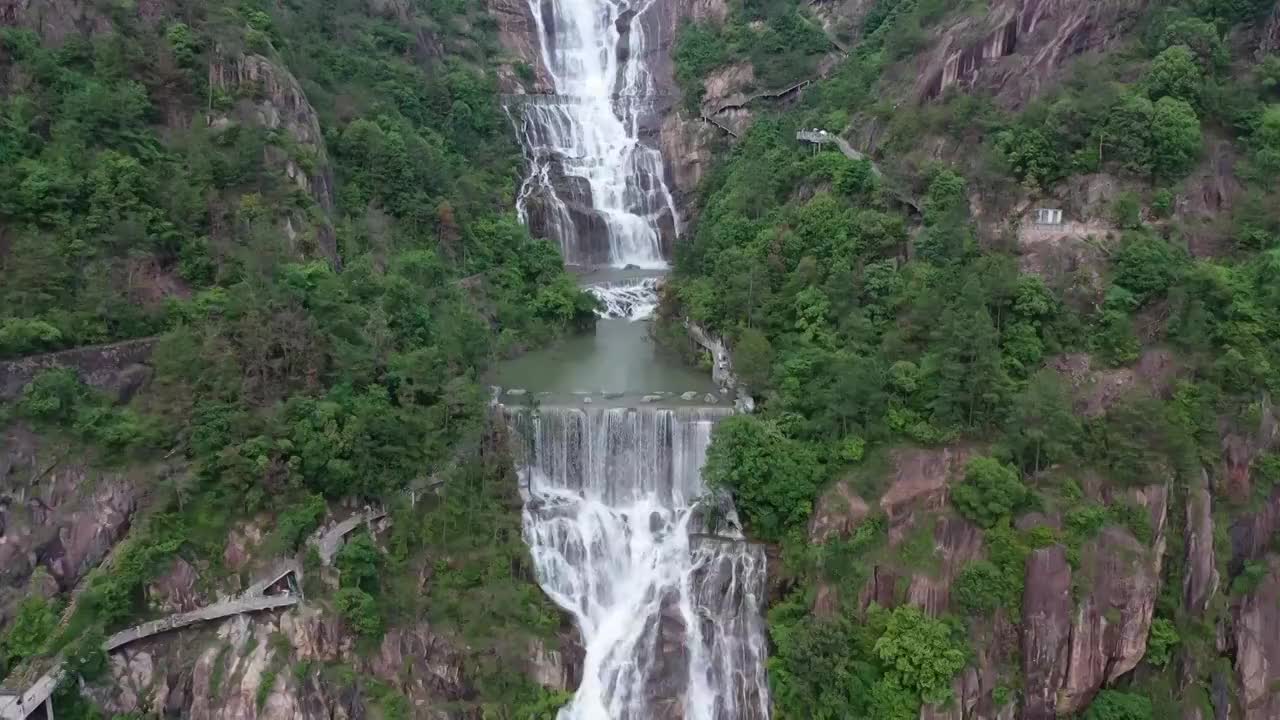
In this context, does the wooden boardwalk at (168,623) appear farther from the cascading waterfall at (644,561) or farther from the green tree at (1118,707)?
the green tree at (1118,707)

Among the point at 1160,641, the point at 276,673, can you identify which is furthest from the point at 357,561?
the point at 1160,641

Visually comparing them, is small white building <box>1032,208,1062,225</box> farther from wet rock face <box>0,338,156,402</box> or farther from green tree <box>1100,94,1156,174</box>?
wet rock face <box>0,338,156,402</box>

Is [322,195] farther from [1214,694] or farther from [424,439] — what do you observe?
[1214,694]

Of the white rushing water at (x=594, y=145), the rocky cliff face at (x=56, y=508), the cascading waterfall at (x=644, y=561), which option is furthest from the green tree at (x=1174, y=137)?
the rocky cliff face at (x=56, y=508)

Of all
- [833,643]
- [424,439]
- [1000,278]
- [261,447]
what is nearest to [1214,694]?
[833,643]

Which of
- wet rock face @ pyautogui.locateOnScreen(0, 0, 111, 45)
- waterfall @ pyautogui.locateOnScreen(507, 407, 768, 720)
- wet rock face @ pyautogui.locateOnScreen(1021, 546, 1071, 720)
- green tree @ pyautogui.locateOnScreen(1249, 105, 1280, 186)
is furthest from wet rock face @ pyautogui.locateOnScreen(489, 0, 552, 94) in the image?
wet rock face @ pyautogui.locateOnScreen(1021, 546, 1071, 720)
